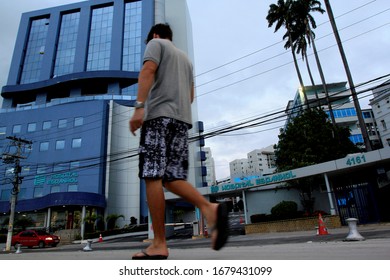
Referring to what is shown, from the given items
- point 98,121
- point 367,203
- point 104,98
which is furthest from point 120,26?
point 367,203

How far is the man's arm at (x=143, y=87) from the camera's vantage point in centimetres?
178

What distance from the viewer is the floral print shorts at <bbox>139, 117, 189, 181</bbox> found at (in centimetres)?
180

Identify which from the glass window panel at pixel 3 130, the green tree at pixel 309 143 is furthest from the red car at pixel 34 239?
the glass window panel at pixel 3 130

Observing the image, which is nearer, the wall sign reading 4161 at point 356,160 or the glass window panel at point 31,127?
the wall sign reading 4161 at point 356,160

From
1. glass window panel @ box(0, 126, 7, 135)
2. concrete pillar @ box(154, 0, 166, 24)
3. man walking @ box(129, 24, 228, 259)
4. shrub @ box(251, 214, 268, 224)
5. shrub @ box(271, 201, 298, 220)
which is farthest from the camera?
concrete pillar @ box(154, 0, 166, 24)

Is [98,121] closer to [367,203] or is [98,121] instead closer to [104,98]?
[104,98]

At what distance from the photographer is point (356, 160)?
1305 centimetres

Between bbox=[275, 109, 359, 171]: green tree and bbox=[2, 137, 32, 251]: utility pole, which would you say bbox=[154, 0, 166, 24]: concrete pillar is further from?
bbox=[275, 109, 359, 171]: green tree

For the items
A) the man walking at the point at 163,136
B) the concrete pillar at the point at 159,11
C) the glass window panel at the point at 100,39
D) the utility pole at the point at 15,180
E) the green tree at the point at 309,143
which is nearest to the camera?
the man walking at the point at 163,136

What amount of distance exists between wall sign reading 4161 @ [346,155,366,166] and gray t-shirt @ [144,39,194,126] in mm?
13591

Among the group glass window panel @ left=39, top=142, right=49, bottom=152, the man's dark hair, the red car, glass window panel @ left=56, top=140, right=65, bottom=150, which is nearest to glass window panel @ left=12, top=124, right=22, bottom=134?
glass window panel @ left=39, top=142, right=49, bottom=152

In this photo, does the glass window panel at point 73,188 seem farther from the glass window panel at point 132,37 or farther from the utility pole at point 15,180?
the glass window panel at point 132,37

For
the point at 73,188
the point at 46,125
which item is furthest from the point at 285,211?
the point at 46,125
